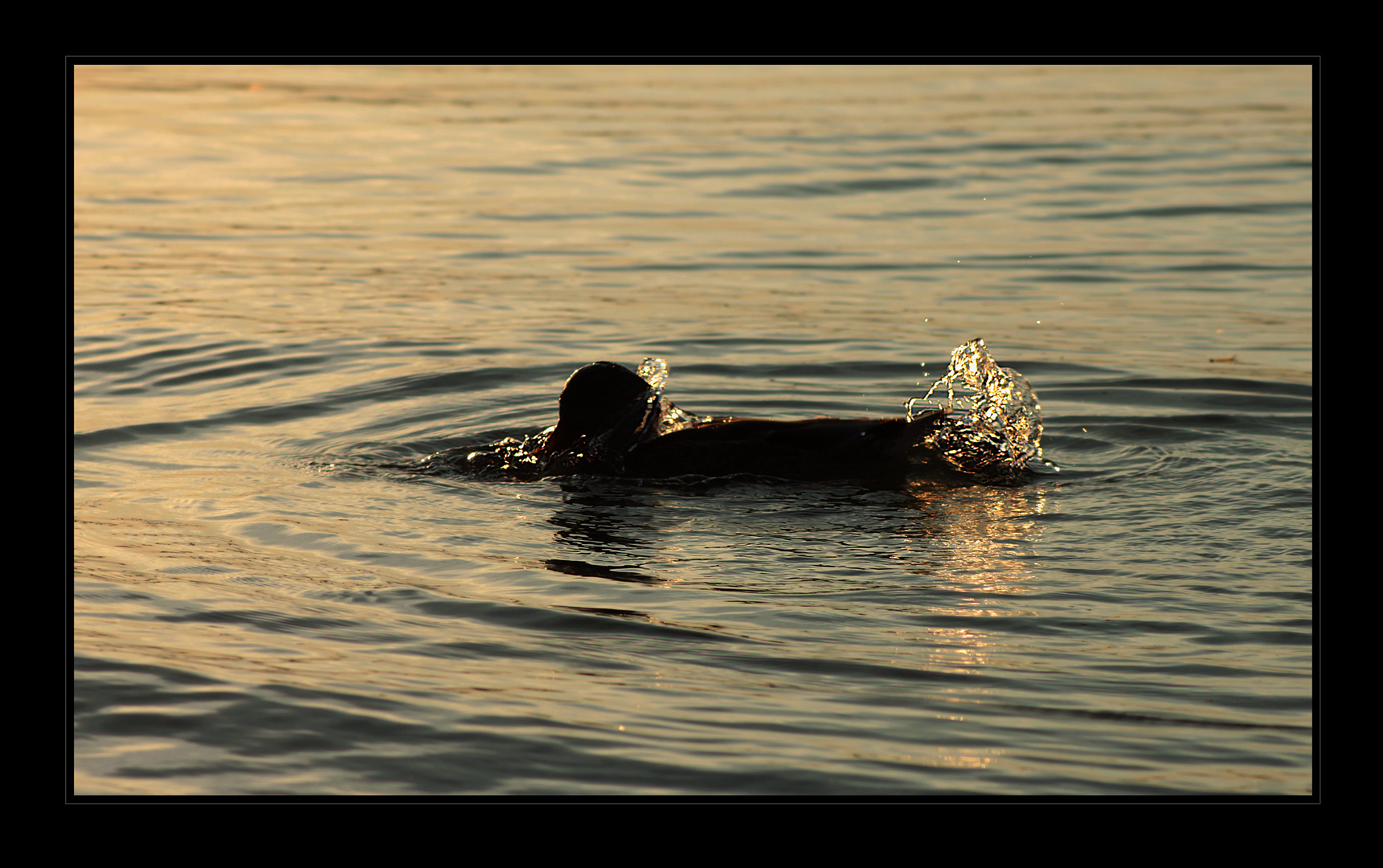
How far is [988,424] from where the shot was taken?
898cm

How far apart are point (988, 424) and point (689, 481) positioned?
5.73 feet

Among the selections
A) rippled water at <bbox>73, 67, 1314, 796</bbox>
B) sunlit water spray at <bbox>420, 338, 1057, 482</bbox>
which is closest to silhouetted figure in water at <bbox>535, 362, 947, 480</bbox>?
sunlit water spray at <bbox>420, 338, 1057, 482</bbox>

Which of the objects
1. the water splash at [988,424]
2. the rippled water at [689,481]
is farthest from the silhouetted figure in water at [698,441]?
the water splash at [988,424]

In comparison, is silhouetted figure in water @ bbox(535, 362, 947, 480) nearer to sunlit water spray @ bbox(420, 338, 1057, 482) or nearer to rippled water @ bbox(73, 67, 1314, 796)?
sunlit water spray @ bbox(420, 338, 1057, 482)

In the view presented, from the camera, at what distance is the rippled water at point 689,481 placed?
17.5 ft

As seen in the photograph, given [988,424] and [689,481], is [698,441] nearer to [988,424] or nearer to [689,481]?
[689,481]

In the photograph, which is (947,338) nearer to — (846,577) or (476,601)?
(846,577)

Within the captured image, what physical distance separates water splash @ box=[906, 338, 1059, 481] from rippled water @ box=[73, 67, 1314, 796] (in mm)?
209

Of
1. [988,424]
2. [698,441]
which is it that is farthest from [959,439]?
[698,441]

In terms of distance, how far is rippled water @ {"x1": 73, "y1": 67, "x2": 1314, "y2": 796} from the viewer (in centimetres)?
533

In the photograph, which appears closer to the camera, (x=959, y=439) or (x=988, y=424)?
(x=959, y=439)

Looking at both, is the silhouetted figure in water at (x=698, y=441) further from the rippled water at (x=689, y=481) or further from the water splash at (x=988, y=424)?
the water splash at (x=988, y=424)

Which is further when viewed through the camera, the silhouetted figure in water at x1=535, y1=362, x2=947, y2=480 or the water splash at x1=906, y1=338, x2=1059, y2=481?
the water splash at x1=906, y1=338, x2=1059, y2=481
